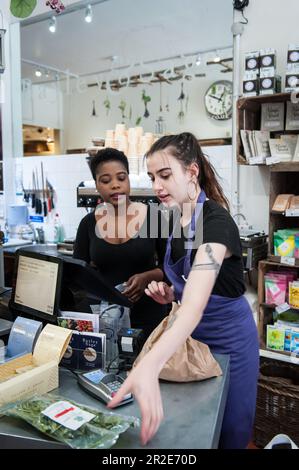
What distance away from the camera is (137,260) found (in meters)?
1.96

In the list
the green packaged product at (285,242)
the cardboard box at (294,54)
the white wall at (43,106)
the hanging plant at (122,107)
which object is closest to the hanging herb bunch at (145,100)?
the hanging plant at (122,107)

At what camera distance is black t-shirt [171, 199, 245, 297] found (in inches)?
46.8

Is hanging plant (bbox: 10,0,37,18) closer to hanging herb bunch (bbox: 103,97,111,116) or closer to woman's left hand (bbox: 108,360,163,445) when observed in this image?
woman's left hand (bbox: 108,360,163,445)

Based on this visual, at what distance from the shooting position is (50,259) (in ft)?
4.58

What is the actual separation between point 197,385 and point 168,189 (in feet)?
2.02

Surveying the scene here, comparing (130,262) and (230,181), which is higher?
(230,181)

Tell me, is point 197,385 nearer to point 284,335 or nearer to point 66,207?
point 284,335

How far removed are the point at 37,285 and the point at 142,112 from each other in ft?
16.9

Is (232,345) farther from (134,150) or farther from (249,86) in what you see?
(134,150)

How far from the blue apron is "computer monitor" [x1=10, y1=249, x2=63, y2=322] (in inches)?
16.3

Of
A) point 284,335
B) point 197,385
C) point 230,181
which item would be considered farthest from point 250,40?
point 197,385

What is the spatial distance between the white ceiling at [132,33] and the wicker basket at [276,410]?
3481 millimetres

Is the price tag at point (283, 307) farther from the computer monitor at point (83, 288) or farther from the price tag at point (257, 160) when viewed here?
the computer monitor at point (83, 288)

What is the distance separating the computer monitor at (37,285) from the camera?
1365 millimetres
